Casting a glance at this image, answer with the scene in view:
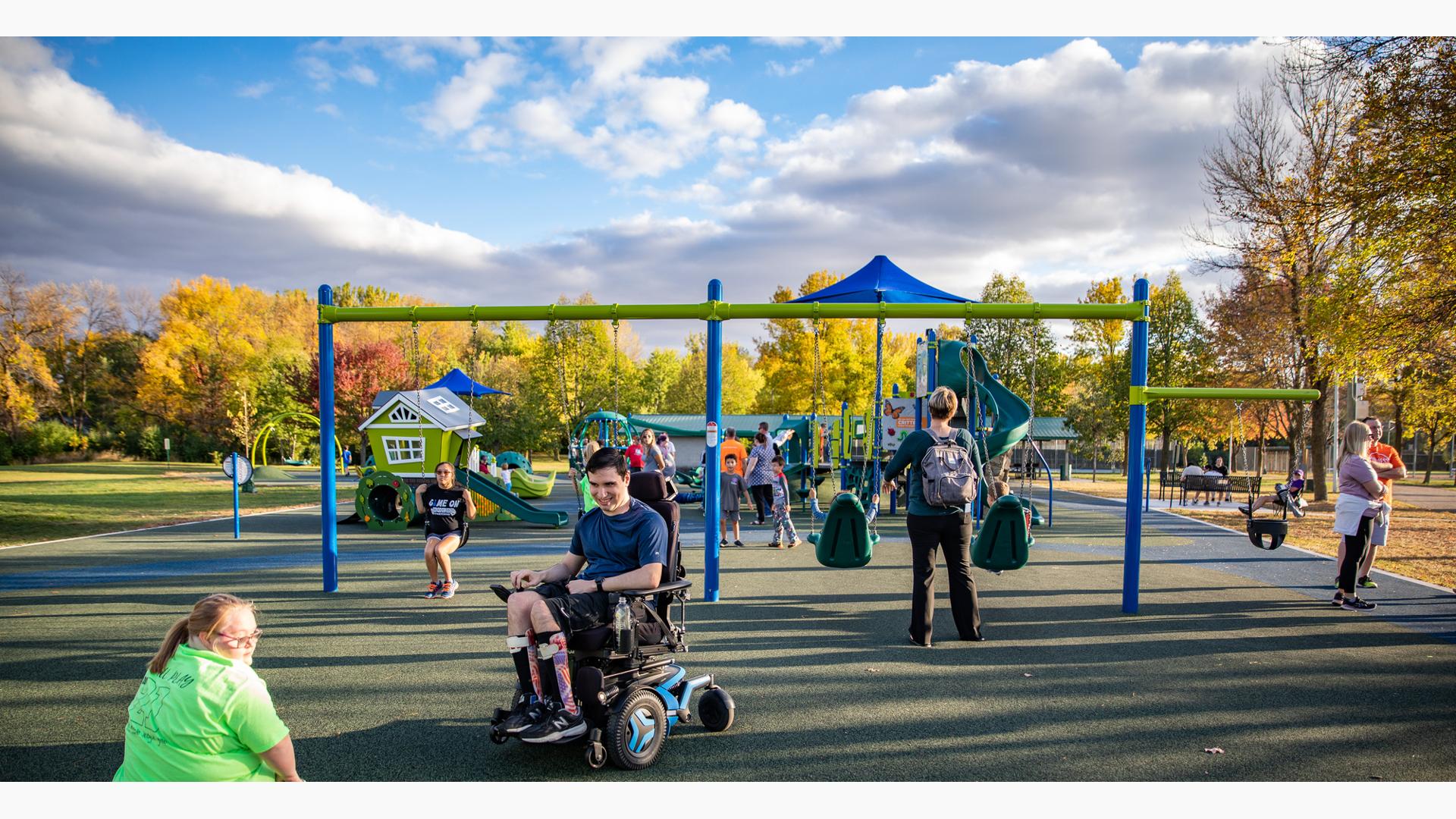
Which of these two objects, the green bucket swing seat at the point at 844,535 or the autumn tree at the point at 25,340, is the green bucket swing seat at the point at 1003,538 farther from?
the autumn tree at the point at 25,340

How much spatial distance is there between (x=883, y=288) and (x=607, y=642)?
23.2 feet

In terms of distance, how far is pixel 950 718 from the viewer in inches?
179

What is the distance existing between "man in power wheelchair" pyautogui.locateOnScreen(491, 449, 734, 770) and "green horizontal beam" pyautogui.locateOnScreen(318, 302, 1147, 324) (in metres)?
3.68

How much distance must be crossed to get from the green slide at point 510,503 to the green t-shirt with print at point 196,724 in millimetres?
12460

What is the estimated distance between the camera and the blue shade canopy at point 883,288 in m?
Answer: 9.73

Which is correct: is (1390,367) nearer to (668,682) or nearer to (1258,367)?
(1258,367)

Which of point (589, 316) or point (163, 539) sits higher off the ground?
point (589, 316)

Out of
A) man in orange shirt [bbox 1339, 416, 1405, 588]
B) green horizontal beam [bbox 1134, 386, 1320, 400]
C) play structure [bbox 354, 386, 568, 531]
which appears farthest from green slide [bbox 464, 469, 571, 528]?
man in orange shirt [bbox 1339, 416, 1405, 588]

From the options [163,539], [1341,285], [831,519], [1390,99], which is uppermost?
[1390,99]

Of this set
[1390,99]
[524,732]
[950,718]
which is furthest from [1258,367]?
[524,732]

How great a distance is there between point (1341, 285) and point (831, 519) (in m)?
11.3

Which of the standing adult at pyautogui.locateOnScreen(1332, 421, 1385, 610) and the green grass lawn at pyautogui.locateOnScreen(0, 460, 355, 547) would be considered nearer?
the standing adult at pyautogui.locateOnScreen(1332, 421, 1385, 610)

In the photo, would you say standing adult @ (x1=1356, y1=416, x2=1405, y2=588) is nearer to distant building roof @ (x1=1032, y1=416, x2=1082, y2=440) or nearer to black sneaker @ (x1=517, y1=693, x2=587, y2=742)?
black sneaker @ (x1=517, y1=693, x2=587, y2=742)

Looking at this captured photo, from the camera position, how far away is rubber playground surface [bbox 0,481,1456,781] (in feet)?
Result: 13.0
